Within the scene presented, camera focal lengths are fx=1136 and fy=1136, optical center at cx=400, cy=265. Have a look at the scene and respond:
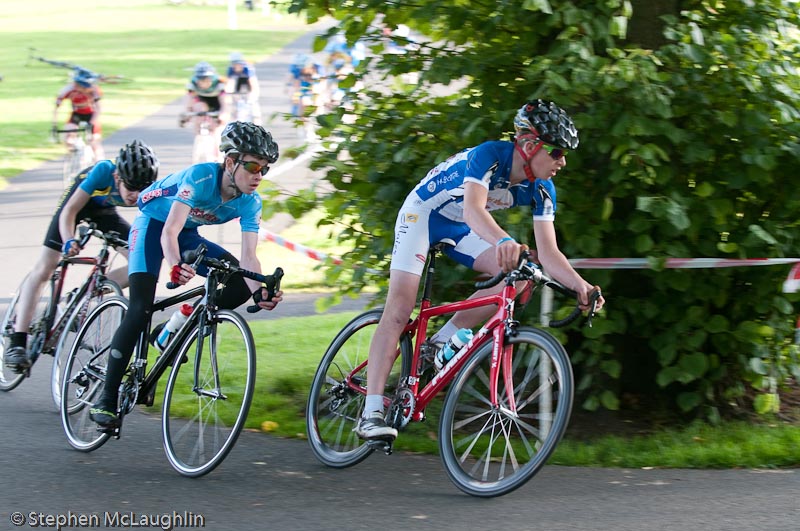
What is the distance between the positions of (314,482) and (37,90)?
3262 centimetres

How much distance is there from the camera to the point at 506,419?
18.4 ft

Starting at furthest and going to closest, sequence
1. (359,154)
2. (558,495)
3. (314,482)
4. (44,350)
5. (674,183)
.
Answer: (44,350)
(359,154)
(674,183)
(314,482)
(558,495)

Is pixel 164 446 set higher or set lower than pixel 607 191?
lower

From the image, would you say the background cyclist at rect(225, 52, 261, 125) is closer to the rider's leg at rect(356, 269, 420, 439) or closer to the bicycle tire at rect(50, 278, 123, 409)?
the bicycle tire at rect(50, 278, 123, 409)

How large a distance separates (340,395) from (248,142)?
1.53 metres

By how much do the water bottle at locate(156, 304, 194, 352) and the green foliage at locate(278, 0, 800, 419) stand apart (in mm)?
1146

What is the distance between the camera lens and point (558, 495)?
18.6ft

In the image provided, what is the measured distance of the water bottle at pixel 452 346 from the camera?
5.85 meters

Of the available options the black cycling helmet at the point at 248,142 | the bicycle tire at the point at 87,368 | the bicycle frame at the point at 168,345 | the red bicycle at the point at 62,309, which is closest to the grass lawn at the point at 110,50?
the red bicycle at the point at 62,309

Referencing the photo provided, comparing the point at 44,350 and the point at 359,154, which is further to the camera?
the point at 44,350

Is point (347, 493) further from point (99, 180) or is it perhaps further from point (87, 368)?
point (99, 180)

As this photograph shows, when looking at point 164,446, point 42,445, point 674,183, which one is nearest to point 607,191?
point 674,183

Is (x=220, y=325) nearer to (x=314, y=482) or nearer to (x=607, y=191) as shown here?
(x=314, y=482)

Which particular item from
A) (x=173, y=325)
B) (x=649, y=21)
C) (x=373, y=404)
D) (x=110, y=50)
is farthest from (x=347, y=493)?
(x=110, y=50)
